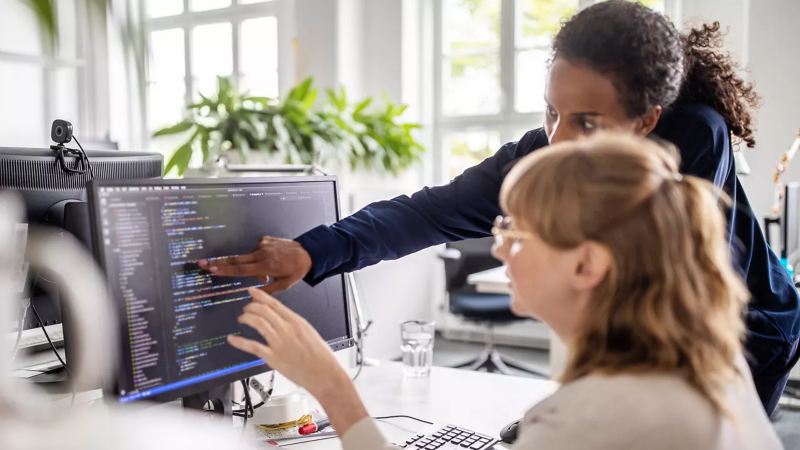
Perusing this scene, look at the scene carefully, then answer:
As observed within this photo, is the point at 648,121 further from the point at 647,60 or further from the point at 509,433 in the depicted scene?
the point at 509,433

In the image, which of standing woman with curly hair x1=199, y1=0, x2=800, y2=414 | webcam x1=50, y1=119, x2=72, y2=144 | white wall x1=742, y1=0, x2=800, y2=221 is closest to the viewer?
standing woman with curly hair x1=199, y1=0, x2=800, y2=414

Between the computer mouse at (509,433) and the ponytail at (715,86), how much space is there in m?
0.65

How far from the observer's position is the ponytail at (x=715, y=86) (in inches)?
47.0

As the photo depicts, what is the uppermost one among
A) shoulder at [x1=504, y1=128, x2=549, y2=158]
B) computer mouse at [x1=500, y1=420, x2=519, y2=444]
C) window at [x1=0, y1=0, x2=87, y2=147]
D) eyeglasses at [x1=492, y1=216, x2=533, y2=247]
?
window at [x1=0, y1=0, x2=87, y2=147]

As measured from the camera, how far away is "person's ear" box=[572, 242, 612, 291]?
0.70 metres

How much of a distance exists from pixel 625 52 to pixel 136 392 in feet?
2.85

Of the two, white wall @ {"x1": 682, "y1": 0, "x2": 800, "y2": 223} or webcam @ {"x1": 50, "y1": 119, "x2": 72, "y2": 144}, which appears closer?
webcam @ {"x1": 50, "y1": 119, "x2": 72, "y2": 144}

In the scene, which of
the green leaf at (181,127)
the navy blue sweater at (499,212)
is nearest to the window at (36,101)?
the green leaf at (181,127)

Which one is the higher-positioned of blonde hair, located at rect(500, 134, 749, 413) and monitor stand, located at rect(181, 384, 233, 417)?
blonde hair, located at rect(500, 134, 749, 413)

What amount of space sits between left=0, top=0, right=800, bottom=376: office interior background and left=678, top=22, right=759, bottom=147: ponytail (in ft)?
→ 9.76

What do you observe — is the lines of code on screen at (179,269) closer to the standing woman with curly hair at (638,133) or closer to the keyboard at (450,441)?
the standing woman with curly hair at (638,133)

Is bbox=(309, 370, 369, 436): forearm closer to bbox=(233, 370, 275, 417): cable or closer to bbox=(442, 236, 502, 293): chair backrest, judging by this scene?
bbox=(233, 370, 275, 417): cable

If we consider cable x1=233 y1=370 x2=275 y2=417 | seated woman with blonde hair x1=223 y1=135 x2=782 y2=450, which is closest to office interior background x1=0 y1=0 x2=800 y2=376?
cable x1=233 y1=370 x2=275 y2=417

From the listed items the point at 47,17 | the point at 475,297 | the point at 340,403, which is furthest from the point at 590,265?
the point at 475,297
